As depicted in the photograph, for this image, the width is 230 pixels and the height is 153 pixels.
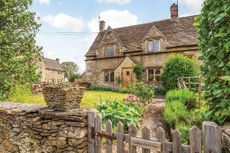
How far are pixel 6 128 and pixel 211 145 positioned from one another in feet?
14.1

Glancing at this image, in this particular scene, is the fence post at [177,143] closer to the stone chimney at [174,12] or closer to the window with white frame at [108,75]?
the window with white frame at [108,75]

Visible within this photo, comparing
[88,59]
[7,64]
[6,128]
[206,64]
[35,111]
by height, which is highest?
[88,59]

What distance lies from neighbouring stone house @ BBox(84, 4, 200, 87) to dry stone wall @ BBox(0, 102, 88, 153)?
2110 cm

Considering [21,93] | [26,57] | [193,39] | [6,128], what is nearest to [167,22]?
[193,39]

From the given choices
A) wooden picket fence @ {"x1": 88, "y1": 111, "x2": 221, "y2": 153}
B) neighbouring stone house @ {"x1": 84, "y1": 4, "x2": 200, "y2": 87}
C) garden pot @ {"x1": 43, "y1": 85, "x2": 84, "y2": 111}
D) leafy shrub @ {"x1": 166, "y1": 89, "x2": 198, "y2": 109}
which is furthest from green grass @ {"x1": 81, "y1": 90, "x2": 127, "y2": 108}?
neighbouring stone house @ {"x1": 84, "y1": 4, "x2": 200, "y2": 87}

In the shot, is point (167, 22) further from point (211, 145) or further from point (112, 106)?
point (211, 145)

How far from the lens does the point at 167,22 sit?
2798 centimetres

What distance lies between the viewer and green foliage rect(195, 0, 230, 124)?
9.29 feet

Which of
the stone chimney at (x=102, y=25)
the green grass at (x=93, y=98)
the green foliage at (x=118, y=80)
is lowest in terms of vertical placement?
the green grass at (x=93, y=98)

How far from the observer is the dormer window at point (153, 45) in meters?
26.1

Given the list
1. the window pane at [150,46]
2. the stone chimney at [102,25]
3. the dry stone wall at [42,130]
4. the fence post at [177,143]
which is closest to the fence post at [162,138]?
the fence post at [177,143]

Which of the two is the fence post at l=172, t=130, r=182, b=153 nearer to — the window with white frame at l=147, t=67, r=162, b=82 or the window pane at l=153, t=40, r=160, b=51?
the window with white frame at l=147, t=67, r=162, b=82

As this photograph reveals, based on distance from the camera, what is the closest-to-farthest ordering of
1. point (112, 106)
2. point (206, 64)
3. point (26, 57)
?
point (206, 64), point (112, 106), point (26, 57)

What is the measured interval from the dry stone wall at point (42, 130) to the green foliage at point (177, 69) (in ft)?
58.6
